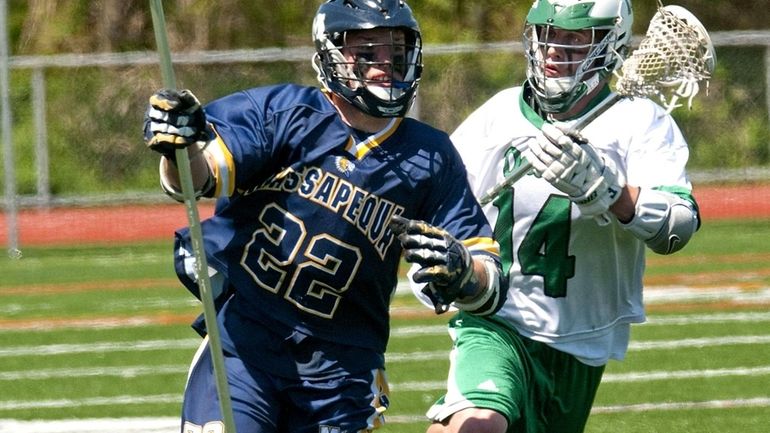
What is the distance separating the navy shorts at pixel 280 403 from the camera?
4145 millimetres

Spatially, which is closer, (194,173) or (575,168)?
(194,173)

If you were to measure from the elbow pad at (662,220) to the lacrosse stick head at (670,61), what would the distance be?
425 mm

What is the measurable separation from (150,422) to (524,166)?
2.84 metres

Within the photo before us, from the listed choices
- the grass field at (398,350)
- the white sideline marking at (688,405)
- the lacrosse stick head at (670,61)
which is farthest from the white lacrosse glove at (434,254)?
the white sideline marking at (688,405)

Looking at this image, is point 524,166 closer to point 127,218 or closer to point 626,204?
point 626,204

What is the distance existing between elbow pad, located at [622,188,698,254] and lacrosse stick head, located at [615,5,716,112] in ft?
1.39

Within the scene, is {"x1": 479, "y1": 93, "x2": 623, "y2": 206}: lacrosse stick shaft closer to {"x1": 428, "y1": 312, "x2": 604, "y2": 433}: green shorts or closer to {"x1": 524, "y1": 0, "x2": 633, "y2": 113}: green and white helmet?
{"x1": 524, "y1": 0, "x2": 633, "y2": 113}: green and white helmet

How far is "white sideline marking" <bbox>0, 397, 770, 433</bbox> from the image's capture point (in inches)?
260

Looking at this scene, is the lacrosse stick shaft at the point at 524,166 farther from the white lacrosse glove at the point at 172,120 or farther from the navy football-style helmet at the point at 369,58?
the white lacrosse glove at the point at 172,120

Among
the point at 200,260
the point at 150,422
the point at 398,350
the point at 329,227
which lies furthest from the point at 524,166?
the point at 398,350

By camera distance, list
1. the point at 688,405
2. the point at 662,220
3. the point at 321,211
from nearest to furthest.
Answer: the point at 321,211
the point at 662,220
the point at 688,405

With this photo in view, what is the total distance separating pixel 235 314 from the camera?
427 cm

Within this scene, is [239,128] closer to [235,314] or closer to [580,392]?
[235,314]

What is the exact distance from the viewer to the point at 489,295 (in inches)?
162
